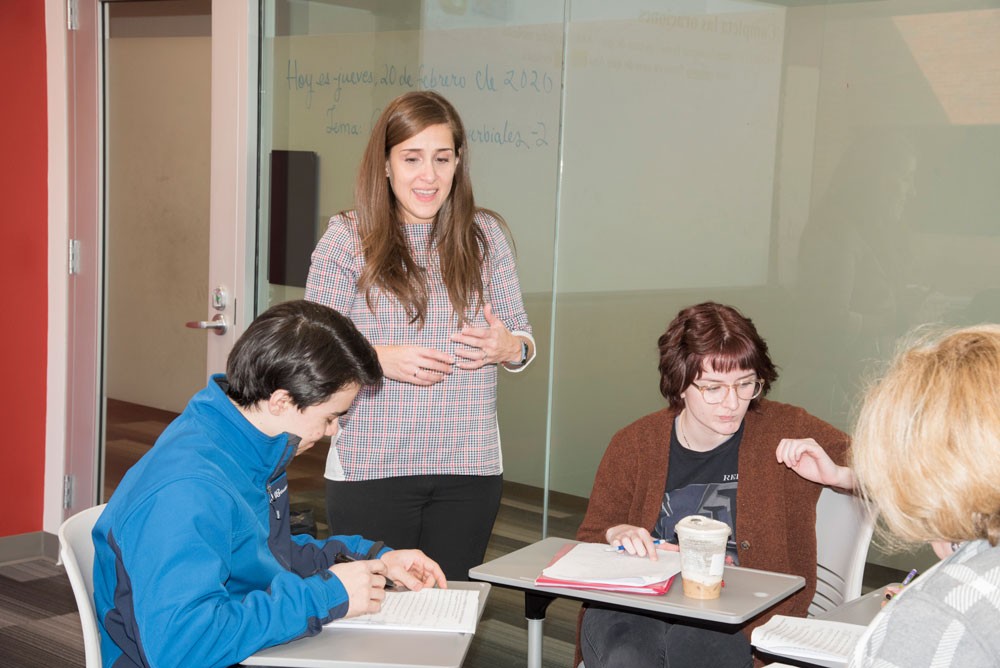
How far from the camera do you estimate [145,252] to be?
441 centimetres

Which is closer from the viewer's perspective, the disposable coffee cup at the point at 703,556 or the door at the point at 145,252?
the disposable coffee cup at the point at 703,556

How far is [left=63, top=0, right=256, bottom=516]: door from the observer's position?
407cm

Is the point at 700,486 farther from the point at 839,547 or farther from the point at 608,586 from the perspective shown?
the point at 608,586

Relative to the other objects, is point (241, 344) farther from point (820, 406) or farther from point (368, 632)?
point (820, 406)

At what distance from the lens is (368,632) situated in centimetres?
175

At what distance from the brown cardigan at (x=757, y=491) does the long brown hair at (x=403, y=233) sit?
0.52 metres

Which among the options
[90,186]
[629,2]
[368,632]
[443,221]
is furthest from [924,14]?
[90,186]

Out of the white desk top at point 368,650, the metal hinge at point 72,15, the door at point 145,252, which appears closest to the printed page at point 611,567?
the white desk top at point 368,650

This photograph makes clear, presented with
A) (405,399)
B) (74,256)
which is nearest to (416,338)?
(405,399)

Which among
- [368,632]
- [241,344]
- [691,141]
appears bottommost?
[368,632]

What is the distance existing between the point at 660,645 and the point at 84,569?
1113 mm

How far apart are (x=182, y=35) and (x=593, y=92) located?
5.62ft

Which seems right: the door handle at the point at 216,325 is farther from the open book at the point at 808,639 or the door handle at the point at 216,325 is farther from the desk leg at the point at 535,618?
the open book at the point at 808,639

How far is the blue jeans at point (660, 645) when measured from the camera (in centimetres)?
215
